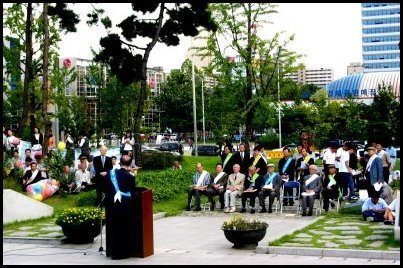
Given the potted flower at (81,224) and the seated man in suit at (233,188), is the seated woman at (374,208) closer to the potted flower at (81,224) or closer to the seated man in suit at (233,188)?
the seated man in suit at (233,188)

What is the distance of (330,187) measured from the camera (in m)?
16.5

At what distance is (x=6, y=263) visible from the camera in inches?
420

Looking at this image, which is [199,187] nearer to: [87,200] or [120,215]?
[87,200]

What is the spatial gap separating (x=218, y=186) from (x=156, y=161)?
26.9 ft

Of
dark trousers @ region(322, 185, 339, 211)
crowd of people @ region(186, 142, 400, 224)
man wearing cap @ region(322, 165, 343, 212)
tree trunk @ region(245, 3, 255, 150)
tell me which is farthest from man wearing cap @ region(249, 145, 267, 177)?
tree trunk @ region(245, 3, 255, 150)

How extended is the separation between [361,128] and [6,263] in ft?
110

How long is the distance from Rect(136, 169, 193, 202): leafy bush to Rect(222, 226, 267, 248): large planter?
715cm

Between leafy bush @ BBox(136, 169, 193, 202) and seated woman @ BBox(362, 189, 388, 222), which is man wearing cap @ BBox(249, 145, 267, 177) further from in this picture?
seated woman @ BBox(362, 189, 388, 222)

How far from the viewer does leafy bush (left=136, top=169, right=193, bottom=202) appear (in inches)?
747

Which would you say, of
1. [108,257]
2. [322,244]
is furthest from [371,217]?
[108,257]

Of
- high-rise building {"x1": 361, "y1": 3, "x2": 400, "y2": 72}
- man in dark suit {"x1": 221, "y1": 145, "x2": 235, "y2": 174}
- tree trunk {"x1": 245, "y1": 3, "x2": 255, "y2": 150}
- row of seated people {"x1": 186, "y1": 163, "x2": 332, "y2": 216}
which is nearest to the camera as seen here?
row of seated people {"x1": 186, "y1": 163, "x2": 332, "y2": 216}

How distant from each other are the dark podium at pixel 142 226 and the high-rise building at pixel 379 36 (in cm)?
16020

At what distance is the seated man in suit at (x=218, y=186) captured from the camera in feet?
56.9

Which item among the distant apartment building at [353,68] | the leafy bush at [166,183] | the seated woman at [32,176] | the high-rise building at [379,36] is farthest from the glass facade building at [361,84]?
the distant apartment building at [353,68]
